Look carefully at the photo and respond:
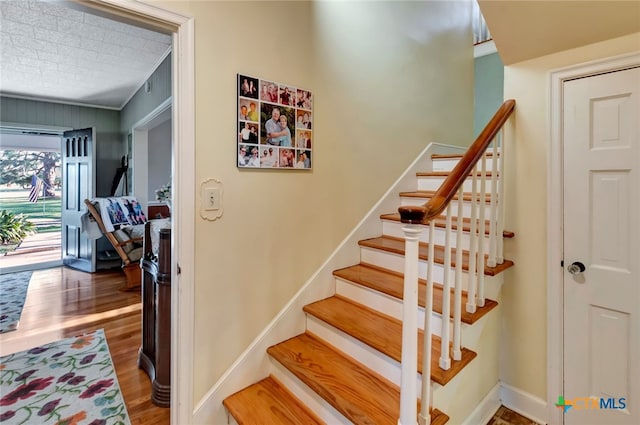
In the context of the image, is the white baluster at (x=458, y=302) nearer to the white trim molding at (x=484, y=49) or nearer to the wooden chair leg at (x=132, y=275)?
the white trim molding at (x=484, y=49)

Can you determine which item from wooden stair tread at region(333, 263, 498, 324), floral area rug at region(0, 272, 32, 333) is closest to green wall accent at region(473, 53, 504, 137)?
wooden stair tread at region(333, 263, 498, 324)

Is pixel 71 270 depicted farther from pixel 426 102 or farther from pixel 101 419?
pixel 426 102

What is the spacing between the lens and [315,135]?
2.03 meters

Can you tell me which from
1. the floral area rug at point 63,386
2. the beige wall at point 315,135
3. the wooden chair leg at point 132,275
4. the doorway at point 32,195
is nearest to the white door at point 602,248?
the beige wall at point 315,135

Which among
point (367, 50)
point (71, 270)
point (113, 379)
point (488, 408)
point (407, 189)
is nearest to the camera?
point (488, 408)

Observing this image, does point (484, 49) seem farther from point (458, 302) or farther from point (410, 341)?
point (410, 341)

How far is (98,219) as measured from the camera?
158 inches

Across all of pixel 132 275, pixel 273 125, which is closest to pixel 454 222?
pixel 273 125

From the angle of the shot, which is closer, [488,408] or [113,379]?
[488,408]

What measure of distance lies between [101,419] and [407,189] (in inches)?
106

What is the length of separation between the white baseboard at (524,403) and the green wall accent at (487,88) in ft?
9.56

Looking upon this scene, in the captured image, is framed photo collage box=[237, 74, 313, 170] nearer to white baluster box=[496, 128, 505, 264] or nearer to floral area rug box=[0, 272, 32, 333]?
white baluster box=[496, 128, 505, 264]

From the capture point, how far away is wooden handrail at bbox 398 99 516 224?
1.07m

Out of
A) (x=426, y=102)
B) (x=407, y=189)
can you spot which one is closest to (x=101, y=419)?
(x=407, y=189)
